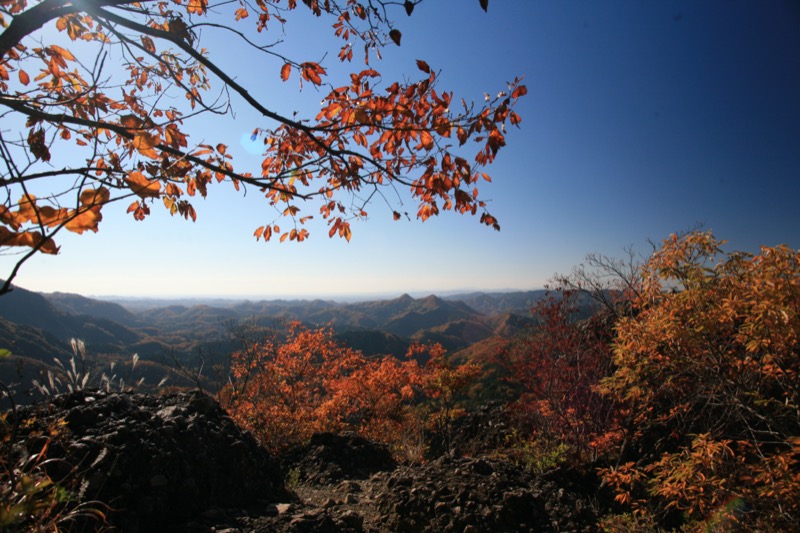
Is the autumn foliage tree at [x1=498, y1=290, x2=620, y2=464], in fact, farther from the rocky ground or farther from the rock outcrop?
the rock outcrop

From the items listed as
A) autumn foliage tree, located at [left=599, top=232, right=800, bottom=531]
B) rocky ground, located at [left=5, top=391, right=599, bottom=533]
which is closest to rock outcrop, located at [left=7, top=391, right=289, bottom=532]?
rocky ground, located at [left=5, top=391, right=599, bottom=533]

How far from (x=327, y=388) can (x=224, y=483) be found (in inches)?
460

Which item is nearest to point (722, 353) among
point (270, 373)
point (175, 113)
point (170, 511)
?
point (170, 511)

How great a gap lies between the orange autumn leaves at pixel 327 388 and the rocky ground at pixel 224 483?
14.9ft

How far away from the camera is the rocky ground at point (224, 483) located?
3.12m

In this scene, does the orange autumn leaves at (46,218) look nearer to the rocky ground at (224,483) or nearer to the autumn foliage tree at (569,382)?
the rocky ground at (224,483)

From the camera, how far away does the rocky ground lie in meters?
3.12

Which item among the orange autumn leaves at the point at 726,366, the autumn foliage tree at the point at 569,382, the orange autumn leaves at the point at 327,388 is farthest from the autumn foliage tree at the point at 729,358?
the orange autumn leaves at the point at 327,388

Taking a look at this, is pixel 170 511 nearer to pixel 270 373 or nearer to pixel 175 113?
pixel 175 113

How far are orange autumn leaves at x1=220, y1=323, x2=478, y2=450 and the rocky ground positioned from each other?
4.53 meters

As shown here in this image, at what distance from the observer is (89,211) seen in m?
1.34

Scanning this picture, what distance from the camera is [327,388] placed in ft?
50.6

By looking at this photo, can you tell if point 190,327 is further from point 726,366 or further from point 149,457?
point 726,366

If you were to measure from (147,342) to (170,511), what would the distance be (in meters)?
121
